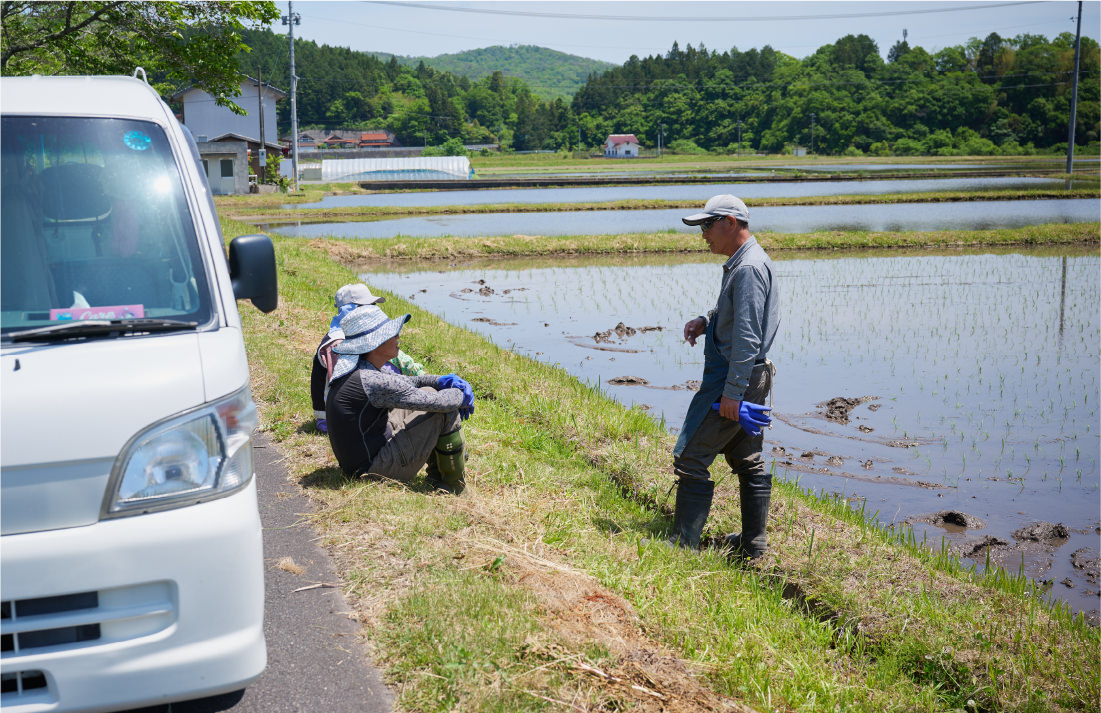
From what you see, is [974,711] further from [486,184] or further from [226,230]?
[486,184]

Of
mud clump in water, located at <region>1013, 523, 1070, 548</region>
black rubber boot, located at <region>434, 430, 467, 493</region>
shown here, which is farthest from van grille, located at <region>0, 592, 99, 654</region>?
mud clump in water, located at <region>1013, 523, 1070, 548</region>

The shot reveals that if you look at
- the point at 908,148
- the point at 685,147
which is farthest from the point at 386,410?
the point at 685,147

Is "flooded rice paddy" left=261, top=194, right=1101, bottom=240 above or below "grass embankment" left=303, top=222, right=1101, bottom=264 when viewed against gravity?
above

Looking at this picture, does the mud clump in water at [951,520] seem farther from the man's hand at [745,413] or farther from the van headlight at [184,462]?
the van headlight at [184,462]

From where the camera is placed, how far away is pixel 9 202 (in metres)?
3.27

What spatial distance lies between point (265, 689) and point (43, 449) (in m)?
1.39

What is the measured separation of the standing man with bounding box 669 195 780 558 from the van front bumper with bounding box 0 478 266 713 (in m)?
2.99

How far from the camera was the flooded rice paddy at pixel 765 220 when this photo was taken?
29311 mm

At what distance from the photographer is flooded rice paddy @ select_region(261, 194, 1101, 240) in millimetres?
29311

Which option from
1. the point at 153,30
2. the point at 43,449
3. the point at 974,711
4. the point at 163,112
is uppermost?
the point at 153,30

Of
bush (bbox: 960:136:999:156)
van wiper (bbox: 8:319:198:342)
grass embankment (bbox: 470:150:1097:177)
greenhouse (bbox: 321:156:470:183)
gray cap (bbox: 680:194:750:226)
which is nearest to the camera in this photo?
van wiper (bbox: 8:319:198:342)

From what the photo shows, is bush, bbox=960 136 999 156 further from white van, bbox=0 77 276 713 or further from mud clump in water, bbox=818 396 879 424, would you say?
white van, bbox=0 77 276 713

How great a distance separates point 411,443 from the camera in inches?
216

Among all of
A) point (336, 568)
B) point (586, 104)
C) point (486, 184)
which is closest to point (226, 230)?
point (336, 568)
